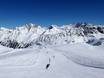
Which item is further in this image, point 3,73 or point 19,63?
point 19,63

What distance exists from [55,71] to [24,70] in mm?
2741

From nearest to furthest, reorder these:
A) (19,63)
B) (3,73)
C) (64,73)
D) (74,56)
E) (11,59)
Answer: (3,73), (64,73), (19,63), (11,59), (74,56)

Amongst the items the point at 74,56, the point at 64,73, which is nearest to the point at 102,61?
the point at 74,56

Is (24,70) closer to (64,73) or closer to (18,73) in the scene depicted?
(18,73)

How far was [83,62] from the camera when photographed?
2009 cm

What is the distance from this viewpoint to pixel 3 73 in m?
14.2

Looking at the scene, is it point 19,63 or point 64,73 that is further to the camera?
point 19,63

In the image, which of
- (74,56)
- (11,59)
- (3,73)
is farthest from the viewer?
(74,56)

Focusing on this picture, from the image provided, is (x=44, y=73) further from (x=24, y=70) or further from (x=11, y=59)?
(x=11, y=59)

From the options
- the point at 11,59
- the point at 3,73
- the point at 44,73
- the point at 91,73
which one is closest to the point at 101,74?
the point at 91,73

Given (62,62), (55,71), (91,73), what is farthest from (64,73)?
(62,62)

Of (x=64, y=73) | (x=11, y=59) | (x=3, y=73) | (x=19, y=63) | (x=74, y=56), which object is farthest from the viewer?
(x=74, y=56)

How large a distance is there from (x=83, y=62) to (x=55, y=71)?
17.5ft

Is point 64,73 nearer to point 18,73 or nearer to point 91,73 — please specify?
point 91,73
